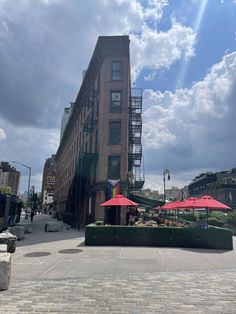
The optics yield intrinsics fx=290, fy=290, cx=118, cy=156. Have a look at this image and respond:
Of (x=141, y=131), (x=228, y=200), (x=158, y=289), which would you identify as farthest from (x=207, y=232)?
(x=228, y=200)

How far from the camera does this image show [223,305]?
645 centimetres

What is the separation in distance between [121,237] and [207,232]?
489 centimetres

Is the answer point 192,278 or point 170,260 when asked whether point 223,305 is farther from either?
point 170,260

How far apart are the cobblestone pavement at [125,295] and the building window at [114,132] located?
2102cm

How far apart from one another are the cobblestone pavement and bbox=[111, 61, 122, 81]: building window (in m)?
25.3

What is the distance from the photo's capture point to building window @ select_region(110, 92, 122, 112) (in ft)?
99.5

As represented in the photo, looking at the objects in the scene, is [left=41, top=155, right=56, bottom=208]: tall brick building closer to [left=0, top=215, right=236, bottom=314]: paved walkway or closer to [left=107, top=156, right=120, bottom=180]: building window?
[left=107, top=156, right=120, bottom=180]: building window

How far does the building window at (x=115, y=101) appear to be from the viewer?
3033cm

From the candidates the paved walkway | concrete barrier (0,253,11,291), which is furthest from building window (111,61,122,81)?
concrete barrier (0,253,11,291)

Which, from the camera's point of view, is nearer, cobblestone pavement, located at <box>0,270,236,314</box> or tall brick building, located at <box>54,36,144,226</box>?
cobblestone pavement, located at <box>0,270,236,314</box>

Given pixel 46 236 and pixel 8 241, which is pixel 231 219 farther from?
pixel 8 241

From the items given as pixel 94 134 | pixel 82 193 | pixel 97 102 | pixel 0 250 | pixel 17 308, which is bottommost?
pixel 17 308

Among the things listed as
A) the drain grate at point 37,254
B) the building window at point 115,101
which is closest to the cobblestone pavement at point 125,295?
the drain grate at point 37,254

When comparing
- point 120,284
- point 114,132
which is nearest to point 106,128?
point 114,132
